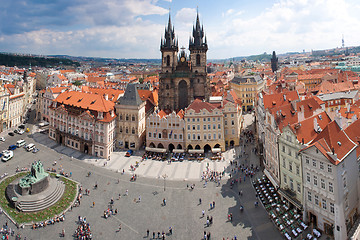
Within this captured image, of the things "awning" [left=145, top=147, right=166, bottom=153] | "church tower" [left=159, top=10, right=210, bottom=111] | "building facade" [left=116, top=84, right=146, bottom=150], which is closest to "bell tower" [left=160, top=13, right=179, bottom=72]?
"church tower" [left=159, top=10, right=210, bottom=111]

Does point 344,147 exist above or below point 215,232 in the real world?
above

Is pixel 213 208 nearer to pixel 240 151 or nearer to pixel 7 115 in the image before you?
pixel 240 151

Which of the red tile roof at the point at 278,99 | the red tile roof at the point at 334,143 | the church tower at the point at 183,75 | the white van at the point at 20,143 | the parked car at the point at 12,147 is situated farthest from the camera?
the church tower at the point at 183,75

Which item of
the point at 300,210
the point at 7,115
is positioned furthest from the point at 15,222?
the point at 7,115

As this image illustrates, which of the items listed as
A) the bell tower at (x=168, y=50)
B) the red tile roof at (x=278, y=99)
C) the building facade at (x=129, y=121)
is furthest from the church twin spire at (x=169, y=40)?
the red tile roof at (x=278, y=99)

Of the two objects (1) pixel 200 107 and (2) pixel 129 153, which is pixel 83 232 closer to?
(2) pixel 129 153

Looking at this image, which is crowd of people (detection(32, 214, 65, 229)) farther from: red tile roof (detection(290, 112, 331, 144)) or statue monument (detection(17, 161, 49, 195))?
red tile roof (detection(290, 112, 331, 144))

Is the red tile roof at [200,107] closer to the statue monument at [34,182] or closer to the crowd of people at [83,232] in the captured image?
the statue monument at [34,182]

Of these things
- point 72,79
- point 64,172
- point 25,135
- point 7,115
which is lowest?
point 64,172
